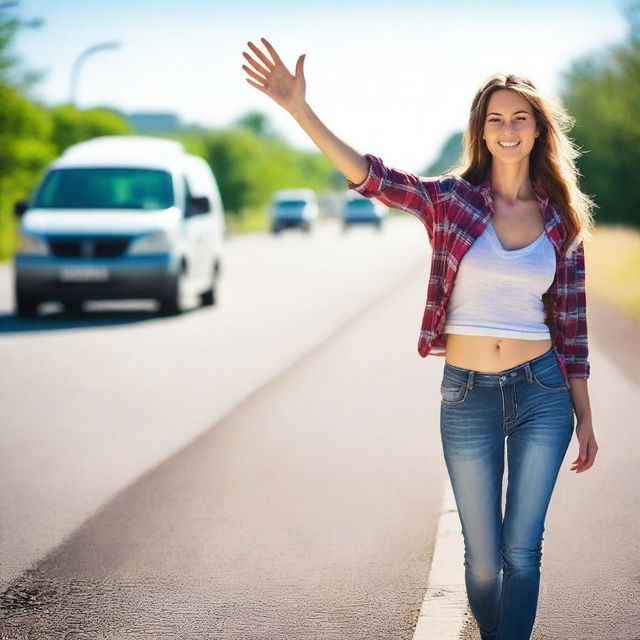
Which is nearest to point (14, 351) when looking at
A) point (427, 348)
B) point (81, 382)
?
point (81, 382)

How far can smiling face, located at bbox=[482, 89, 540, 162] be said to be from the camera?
149 inches

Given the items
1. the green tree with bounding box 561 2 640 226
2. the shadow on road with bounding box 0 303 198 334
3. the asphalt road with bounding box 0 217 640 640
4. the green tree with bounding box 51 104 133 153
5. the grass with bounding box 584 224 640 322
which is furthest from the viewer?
the green tree with bounding box 51 104 133 153

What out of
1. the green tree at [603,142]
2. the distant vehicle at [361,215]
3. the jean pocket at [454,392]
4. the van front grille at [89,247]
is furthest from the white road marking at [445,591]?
the distant vehicle at [361,215]

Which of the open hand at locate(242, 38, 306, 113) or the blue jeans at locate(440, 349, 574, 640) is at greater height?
the open hand at locate(242, 38, 306, 113)

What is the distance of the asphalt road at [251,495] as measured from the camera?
4.42 m

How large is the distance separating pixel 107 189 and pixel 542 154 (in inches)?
510

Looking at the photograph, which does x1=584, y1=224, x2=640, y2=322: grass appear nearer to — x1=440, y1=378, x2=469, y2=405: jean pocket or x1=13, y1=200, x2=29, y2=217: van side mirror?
x1=13, y1=200, x2=29, y2=217: van side mirror

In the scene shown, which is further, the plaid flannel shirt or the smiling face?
the smiling face

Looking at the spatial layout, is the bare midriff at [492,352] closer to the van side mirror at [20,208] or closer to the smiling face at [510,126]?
the smiling face at [510,126]

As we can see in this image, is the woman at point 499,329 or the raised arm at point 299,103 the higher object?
the raised arm at point 299,103

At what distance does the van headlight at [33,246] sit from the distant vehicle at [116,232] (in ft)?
0.04

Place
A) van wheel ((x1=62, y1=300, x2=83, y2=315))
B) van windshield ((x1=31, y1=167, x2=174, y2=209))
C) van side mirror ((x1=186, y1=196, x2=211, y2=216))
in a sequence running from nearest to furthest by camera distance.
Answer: van side mirror ((x1=186, y1=196, x2=211, y2=216)) → van windshield ((x1=31, y1=167, x2=174, y2=209)) → van wheel ((x1=62, y1=300, x2=83, y2=315))

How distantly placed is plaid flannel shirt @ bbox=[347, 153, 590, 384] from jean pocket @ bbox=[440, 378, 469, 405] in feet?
0.39

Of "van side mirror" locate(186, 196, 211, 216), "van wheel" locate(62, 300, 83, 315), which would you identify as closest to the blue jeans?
"van side mirror" locate(186, 196, 211, 216)
